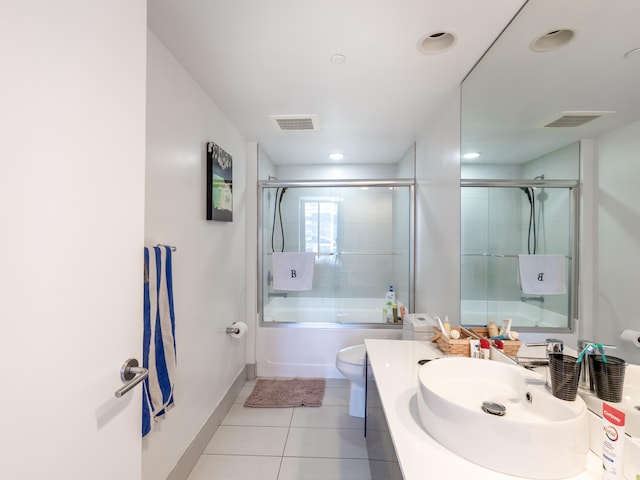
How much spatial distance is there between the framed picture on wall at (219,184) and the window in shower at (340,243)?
30.0 inches

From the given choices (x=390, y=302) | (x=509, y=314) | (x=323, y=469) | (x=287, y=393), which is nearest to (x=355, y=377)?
(x=323, y=469)

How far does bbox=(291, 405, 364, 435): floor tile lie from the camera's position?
7.02ft

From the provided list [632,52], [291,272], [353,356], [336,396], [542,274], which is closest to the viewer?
[632,52]

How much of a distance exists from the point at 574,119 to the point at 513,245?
0.62 metres

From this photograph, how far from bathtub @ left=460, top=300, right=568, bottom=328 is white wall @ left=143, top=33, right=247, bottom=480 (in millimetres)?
1662

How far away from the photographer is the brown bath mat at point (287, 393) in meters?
2.41

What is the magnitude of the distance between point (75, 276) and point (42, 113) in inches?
14.3

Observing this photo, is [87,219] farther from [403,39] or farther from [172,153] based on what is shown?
[403,39]

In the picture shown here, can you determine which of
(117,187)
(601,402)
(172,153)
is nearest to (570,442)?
(601,402)

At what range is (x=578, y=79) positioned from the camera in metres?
0.97

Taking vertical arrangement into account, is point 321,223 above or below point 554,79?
below

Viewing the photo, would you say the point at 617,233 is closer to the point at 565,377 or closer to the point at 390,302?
the point at 565,377

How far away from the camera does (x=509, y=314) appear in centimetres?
147

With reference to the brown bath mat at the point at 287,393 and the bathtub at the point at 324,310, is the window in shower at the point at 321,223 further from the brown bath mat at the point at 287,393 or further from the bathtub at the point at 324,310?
the brown bath mat at the point at 287,393
